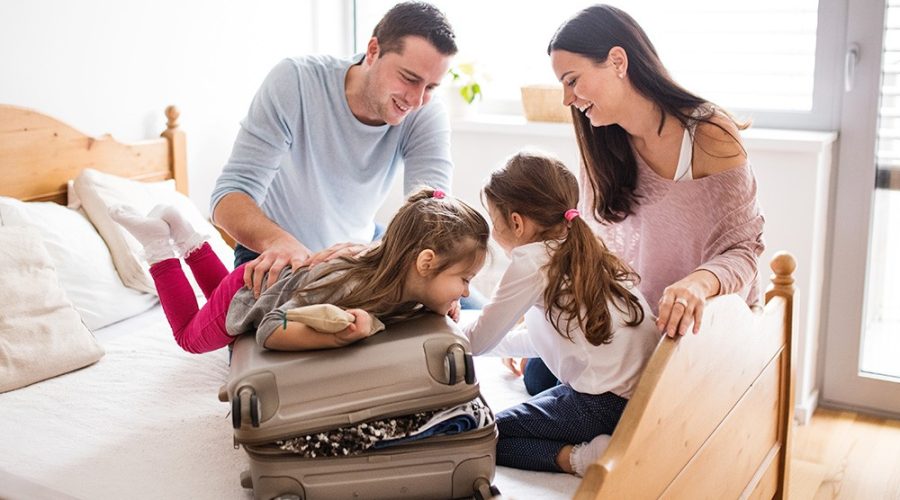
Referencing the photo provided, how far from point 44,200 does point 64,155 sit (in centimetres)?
14

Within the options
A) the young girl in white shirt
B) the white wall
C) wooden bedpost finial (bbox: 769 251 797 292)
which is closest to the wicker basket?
the white wall

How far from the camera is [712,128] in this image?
190 centimetres

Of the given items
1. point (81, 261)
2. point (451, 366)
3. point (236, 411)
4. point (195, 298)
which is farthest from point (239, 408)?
point (81, 261)

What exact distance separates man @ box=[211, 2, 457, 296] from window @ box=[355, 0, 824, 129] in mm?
1051

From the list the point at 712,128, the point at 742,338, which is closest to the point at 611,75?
the point at 712,128

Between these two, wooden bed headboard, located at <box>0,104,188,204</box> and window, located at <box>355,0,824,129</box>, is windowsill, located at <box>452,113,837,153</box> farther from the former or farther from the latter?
wooden bed headboard, located at <box>0,104,188,204</box>

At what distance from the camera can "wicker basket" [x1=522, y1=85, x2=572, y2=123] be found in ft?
10.6

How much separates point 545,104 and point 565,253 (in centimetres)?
172

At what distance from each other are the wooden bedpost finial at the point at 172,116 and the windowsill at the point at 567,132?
1.00 meters

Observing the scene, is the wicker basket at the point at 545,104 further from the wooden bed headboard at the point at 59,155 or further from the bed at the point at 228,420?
the bed at the point at 228,420

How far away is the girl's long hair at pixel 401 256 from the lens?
1.62 meters

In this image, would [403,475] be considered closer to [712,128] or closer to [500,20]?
[712,128]

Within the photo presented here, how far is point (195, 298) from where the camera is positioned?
203 centimetres

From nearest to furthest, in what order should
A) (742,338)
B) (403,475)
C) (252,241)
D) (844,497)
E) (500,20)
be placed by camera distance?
(403,475), (742,338), (252,241), (844,497), (500,20)
